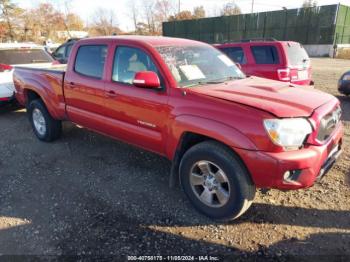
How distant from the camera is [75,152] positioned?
516 centimetres

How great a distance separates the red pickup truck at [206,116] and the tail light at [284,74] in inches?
140

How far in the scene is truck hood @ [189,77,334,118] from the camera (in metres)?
2.88

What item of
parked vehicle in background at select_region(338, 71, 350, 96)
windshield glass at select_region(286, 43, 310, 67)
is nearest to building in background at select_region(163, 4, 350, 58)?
parked vehicle in background at select_region(338, 71, 350, 96)

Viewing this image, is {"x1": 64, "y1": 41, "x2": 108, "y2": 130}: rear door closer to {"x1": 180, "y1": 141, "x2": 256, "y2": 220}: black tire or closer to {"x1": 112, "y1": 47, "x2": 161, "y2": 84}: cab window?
{"x1": 112, "y1": 47, "x2": 161, "y2": 84}: cab window

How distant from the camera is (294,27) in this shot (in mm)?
32625

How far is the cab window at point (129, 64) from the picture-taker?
12.1 feet

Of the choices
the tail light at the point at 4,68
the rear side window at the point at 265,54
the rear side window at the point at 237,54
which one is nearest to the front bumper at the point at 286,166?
the rear side window at the point at 265,54

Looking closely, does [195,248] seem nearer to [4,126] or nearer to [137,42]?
[137,42]

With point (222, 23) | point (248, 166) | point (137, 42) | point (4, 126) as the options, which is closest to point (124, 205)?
point (248, 166)

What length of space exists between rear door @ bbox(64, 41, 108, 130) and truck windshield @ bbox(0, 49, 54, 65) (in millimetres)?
3704

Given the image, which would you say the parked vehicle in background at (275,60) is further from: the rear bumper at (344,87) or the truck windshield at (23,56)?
the truck windshield at (23,56)

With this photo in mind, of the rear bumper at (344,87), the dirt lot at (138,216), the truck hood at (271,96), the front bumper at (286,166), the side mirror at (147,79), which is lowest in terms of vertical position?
the dirt lot at (138,216)

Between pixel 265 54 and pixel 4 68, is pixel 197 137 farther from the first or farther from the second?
pixel 4 68

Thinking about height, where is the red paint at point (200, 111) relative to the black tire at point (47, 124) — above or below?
above
